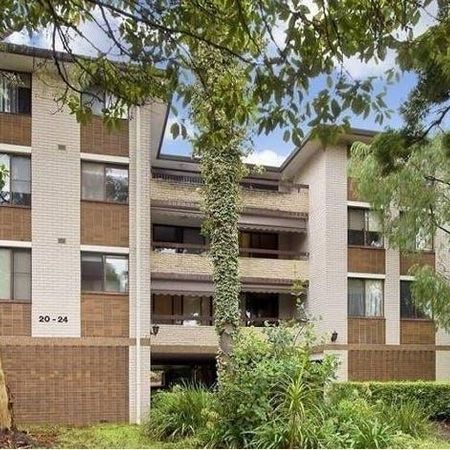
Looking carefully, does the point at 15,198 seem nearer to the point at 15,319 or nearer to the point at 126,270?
the point at 15,319

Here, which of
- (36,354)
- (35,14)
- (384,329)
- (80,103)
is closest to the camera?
(35,14)

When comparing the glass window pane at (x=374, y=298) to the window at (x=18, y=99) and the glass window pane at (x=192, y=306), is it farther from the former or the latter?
the window at (x=18, y=99)

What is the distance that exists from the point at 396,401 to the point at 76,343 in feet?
27.1

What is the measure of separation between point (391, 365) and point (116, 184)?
33.5ft

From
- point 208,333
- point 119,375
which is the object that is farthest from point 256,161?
point 119,375

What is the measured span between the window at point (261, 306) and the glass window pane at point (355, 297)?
304 centimetres

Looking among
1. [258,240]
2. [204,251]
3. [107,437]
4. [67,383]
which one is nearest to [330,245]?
[204,251]

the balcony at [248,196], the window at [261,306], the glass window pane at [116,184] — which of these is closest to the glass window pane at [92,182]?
the glass window pane at [116,184]

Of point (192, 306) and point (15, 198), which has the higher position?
point (15, 198)

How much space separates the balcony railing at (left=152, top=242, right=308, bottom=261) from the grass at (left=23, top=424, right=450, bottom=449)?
5654 mm

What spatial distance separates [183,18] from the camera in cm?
459

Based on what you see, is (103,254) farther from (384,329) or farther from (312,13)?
(312,13)

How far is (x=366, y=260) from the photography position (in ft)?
72.6

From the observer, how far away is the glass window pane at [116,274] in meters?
18.3
